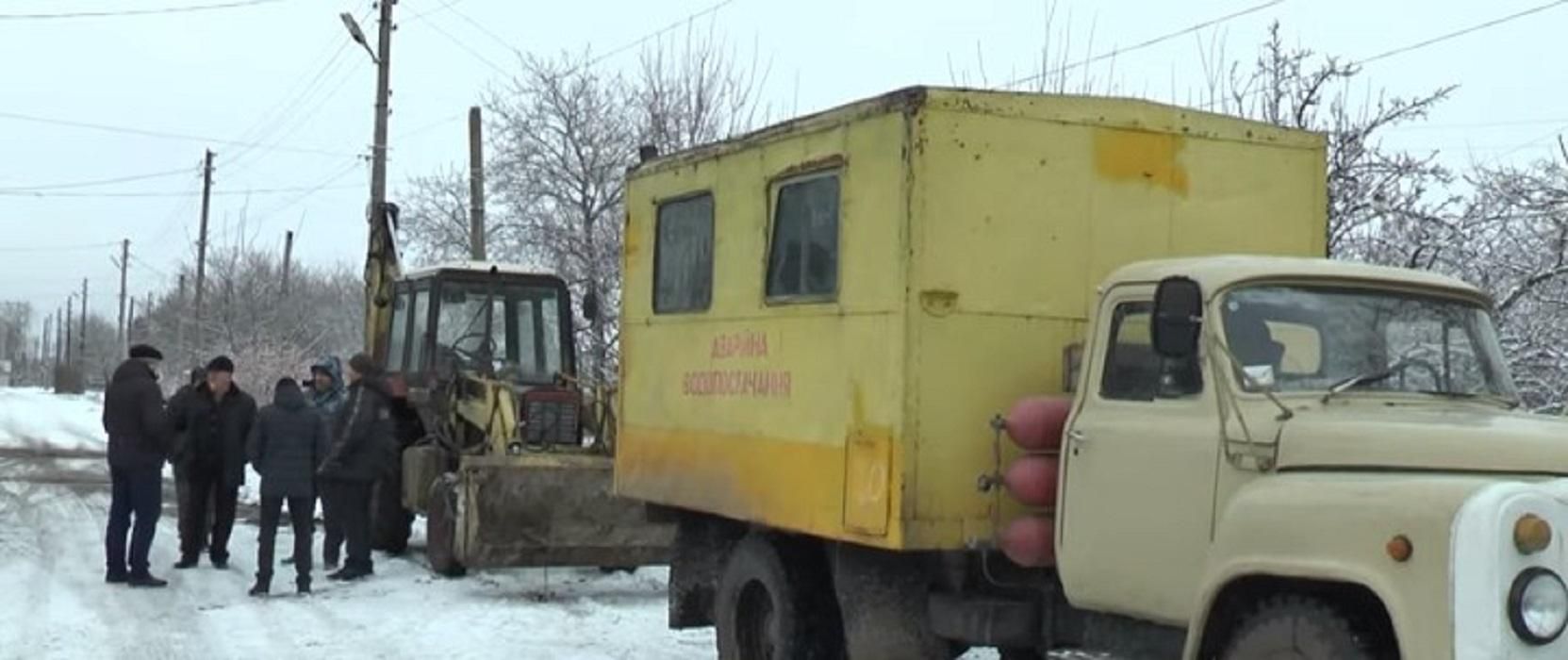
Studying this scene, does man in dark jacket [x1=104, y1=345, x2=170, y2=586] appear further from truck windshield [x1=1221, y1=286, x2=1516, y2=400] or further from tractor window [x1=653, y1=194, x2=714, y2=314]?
truck windshield [x1=1221, y1=286, x2=1516, y2=400]

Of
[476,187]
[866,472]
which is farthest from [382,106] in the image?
[866,472]

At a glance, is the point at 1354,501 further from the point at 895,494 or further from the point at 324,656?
the point at 324,656

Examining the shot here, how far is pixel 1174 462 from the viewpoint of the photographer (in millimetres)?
5488

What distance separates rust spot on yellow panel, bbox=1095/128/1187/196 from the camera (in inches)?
266

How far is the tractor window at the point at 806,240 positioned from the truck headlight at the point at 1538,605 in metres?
3.33

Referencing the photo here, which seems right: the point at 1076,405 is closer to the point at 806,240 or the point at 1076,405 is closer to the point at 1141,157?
the point at 1141,157

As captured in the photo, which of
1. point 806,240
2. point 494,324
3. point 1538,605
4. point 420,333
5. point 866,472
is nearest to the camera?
point 1538,605

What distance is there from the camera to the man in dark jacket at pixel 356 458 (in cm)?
1277

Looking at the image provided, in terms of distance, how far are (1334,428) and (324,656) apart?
256 inches

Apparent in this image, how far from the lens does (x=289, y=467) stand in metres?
12.3

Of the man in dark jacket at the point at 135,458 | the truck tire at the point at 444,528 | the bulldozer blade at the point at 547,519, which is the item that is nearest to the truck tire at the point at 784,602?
the bulldozer blade at the point at 547,519

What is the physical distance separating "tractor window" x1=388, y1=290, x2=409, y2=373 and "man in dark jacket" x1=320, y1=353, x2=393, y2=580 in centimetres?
240

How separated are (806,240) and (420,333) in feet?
27.2

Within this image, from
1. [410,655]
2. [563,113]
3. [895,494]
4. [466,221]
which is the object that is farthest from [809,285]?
[466,221]
